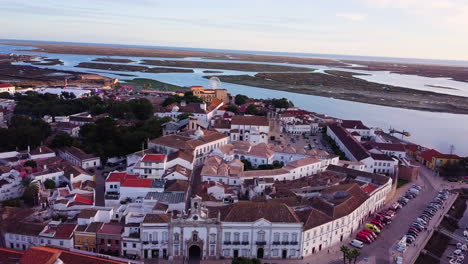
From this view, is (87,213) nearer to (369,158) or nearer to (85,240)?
(85,240)

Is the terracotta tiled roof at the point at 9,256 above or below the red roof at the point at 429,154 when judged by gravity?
below

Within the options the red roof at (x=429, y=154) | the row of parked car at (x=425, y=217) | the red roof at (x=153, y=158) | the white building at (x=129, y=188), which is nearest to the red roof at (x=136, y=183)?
the white building at (x=129, y=188)

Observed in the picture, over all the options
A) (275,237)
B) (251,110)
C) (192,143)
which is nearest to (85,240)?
(275,237)

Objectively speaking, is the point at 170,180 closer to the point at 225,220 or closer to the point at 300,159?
the point at 225,220

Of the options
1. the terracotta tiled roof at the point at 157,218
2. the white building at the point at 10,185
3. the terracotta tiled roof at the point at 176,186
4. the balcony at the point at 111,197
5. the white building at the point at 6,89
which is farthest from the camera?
the white building at the point at 6,89

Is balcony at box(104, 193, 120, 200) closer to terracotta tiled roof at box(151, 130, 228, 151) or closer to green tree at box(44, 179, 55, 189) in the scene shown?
green tree at box(44, 179, 55, 189)

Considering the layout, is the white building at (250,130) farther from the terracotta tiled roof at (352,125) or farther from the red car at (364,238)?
the red car at (364,238)

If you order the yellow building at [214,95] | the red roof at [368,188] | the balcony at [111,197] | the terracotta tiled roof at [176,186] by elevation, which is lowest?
the balcony at [111,197]

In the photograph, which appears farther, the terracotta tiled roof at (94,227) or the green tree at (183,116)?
the green tree at (183,116)
